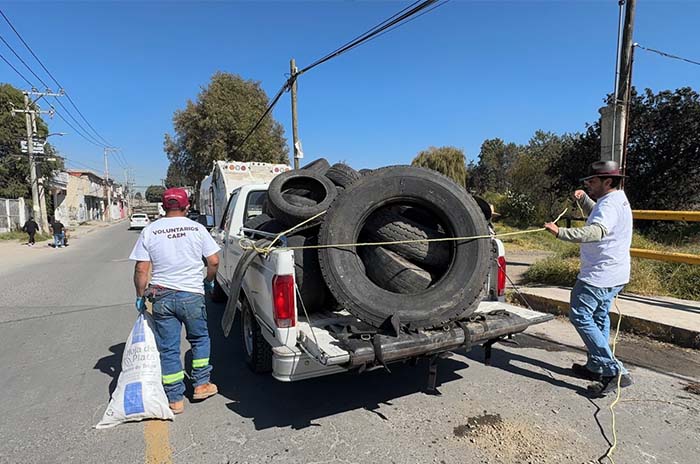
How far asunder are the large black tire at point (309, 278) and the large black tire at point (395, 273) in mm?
463

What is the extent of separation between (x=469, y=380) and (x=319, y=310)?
1544 mm

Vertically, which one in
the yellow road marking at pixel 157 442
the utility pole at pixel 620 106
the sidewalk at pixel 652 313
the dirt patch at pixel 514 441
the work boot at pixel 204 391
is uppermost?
the utility pole at pixel 620 106

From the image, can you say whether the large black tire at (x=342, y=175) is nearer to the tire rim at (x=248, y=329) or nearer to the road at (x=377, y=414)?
the tire rim at (x=248, y=329)

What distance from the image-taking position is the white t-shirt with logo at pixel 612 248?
3.49 m

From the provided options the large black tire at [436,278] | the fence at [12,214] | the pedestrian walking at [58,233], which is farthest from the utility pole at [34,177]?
the large black tire at [436,278]

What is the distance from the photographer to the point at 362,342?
112 inches

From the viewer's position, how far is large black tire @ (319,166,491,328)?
3.08m

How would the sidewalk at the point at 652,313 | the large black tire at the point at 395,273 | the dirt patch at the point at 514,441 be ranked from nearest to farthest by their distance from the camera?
the dirt patch at the point at 514,441
the large black tire at the point at 395,273
the sidewalk at the point at 652,313

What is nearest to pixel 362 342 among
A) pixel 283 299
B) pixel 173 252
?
pixel 283 299

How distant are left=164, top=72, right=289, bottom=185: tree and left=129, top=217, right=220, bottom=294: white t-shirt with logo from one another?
78.9 feet

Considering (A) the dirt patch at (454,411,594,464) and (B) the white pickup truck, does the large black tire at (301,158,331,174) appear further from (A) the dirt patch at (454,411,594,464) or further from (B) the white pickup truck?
(A) the dirt patch at (454,411,594,464)

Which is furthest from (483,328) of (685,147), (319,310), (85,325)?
(685,147)

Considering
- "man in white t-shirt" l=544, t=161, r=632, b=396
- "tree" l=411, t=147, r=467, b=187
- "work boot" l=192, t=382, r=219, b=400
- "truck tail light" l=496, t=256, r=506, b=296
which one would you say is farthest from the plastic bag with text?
"tree" l=411, t=147, r=467, b=187

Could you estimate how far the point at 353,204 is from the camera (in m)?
3.26
